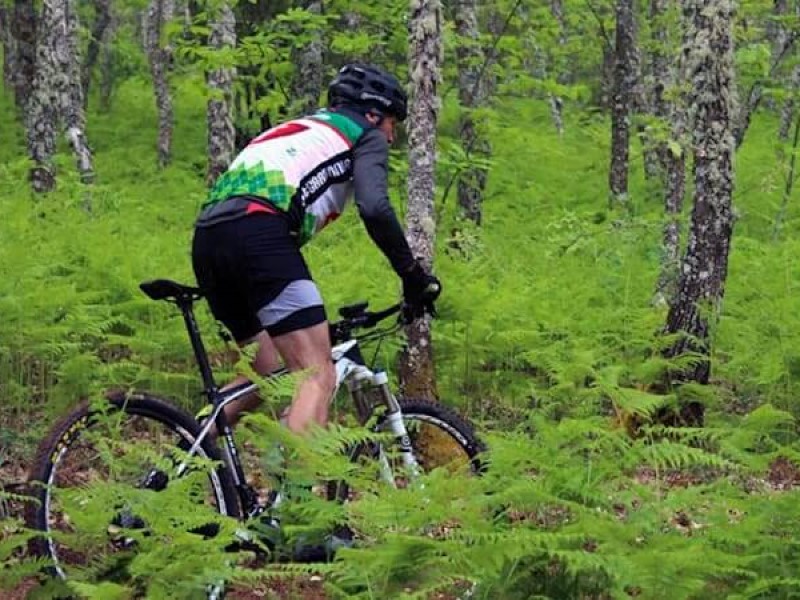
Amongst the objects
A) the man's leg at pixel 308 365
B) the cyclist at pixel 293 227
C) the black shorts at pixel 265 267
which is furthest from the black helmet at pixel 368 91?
the man's leg at pixel 308 365

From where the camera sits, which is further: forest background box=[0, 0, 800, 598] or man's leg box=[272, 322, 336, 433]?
man's leg box=[272, 322, 336, 433]

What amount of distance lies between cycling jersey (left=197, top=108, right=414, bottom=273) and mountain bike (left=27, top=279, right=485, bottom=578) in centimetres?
45

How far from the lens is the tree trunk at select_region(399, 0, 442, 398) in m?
6.69

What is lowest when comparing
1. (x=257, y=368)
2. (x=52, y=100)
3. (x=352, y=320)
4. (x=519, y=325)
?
(x=519, y=325)

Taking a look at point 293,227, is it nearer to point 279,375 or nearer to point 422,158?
point 279,375

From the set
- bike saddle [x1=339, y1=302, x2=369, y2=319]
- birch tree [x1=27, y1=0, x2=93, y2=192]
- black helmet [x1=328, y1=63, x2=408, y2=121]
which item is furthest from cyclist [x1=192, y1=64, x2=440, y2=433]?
birch tree [x1=27, y1=0, x2=93, y2=192]

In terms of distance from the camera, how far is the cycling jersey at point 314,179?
186 inches

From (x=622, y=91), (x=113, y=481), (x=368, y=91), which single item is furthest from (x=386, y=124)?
(x=622, y=91)

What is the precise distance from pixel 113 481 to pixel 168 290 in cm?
90

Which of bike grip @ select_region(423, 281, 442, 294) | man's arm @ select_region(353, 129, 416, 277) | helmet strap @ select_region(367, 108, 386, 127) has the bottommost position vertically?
bike grip @ select_region(423, 281, 442, 294)

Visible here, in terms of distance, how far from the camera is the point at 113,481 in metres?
4.31

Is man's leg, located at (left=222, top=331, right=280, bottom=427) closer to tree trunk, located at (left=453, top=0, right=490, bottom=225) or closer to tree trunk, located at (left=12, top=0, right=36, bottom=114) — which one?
tree trunk, located at (left=453, top=0, right=490, bottom=225)

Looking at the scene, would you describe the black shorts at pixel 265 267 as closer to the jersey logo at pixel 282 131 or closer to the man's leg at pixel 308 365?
the man's leg at pixel 308 365

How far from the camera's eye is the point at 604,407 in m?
8.16
